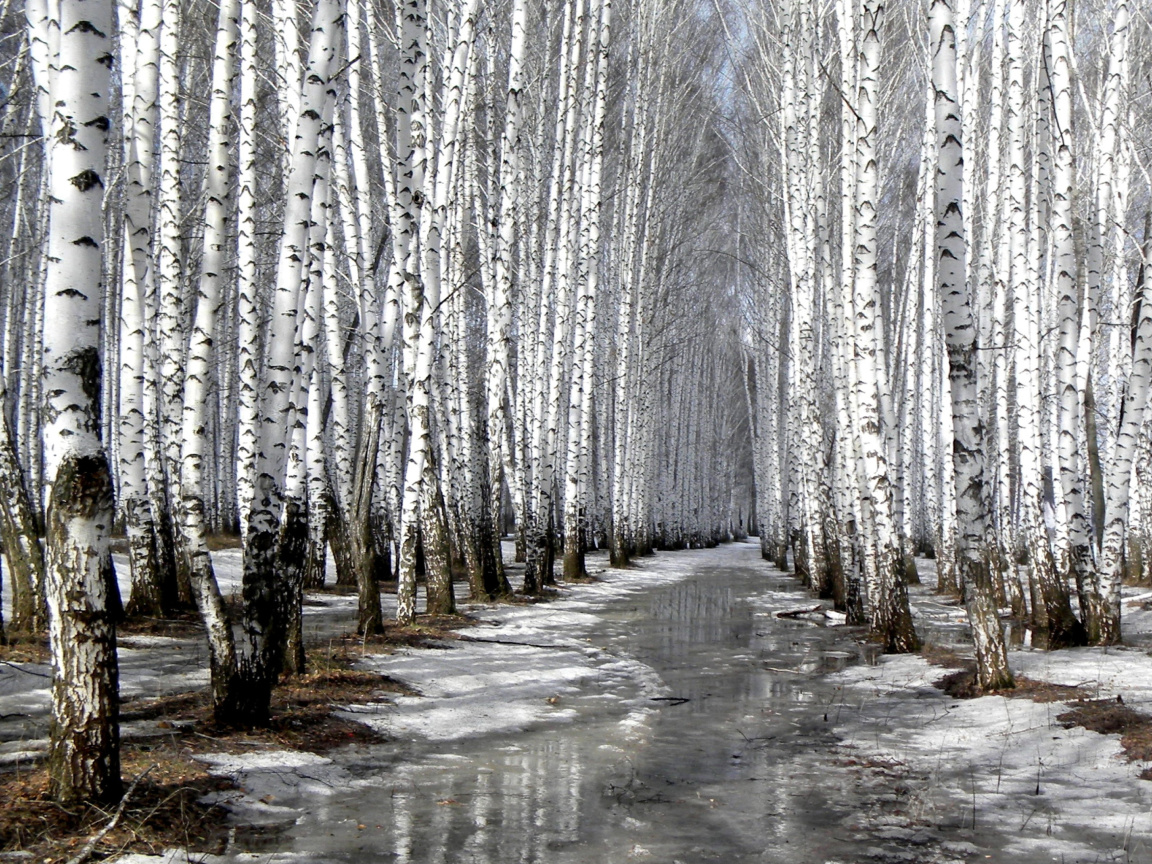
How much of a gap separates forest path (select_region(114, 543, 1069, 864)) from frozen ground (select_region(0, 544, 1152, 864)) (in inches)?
0.7

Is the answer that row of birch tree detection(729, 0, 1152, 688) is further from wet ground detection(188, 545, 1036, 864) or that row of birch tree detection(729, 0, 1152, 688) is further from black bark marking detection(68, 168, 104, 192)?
black bark marking detection(68, 168, 104, 192)

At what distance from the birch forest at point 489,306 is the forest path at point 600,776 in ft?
1.88

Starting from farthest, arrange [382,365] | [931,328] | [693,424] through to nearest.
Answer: [693,424], [931,328], [382,365]

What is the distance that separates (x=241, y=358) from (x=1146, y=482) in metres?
17.2

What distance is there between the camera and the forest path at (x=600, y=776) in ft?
13.8

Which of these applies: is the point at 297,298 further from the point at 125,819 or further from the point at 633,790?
the point at 633,790

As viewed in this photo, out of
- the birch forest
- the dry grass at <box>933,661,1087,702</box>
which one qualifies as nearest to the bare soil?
the birch forest

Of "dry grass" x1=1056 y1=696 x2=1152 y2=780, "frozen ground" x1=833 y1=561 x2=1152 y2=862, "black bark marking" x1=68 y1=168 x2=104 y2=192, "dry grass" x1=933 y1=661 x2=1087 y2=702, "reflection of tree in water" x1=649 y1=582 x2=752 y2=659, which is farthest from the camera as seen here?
"reflection of tree in water" x1=649 y1=582 x2=752 y2=659

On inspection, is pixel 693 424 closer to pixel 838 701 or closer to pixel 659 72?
pixel 659 72

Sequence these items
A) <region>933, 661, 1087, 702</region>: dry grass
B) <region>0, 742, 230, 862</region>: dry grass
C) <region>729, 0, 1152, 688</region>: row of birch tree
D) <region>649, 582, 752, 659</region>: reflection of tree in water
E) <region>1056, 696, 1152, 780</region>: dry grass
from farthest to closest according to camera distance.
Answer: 1. <region>649, 582, 752, 659</region>: reflection of tree in water
2. <region>729, 0, 1152, 688</region>: row of birch tree
3. <region>933, 661, 1087, 702</region>: dry grass
4. <region>1056, 696, 1152, 780</region>: dry grass
5. <region>0, 742, 230, 862</region>: dry grass

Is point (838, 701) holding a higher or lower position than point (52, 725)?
lower

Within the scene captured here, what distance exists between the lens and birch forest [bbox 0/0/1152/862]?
5.60 meters

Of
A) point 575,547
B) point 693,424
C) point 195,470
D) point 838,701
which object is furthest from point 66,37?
point 693,424

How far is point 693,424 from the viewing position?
35.7 meters
